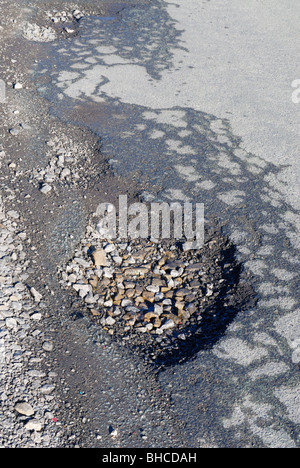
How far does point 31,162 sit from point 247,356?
2.40 meters

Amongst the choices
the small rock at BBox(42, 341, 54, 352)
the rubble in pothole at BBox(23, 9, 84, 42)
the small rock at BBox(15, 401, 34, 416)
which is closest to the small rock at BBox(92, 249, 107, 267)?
the small rock at BBox(42, 341, 54, 352)

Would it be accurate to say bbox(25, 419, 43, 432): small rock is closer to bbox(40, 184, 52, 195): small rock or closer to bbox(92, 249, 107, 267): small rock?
bbox(92, 249, 107, 267): small rock

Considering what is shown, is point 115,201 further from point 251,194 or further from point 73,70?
point 73,70

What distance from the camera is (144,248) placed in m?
3.41

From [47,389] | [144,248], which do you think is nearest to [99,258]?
[144,248]

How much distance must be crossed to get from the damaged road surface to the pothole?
1cm

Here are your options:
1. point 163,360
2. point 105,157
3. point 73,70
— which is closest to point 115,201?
point 105,157

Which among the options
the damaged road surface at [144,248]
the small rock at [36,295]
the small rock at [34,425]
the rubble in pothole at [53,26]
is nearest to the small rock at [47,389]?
the damaged road surface at [144,248]

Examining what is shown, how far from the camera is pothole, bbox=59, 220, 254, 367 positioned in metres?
2.82

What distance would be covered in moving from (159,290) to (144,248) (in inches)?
15.6

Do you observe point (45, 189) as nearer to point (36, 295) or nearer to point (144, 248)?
point (144, 248)

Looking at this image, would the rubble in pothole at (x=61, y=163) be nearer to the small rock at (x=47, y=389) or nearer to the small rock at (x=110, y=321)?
the small rock at (x=110, y=321)

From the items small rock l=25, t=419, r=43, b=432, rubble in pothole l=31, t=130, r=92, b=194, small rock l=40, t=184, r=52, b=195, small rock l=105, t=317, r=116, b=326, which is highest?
rubble in pothole l=31, t=130, r=92, b=194

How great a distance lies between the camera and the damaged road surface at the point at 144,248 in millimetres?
2414
